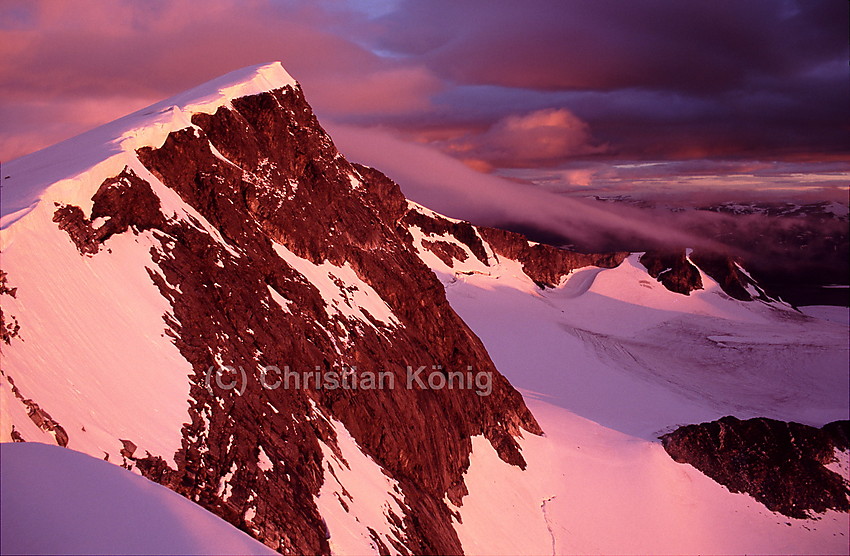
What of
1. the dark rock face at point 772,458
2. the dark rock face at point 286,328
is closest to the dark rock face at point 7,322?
the dark rock face at point 286,328

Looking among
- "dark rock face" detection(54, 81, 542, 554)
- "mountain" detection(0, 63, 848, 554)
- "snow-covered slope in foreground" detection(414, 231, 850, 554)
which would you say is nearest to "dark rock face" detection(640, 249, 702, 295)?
"snow-covered slope in foreground" detection(414, 231, 850, 554)

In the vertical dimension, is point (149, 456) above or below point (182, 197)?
below

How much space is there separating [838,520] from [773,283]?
324 ft

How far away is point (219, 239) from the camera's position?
22.3 meters

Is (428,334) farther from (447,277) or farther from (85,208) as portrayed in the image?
(447,277)

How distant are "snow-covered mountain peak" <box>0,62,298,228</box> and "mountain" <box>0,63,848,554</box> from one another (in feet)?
0.35

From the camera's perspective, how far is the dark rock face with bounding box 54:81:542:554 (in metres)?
14.7

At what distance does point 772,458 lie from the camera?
1642 inches

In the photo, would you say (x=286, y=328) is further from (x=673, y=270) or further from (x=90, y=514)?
(x=673, y=270)

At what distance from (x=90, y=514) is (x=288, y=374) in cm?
1525

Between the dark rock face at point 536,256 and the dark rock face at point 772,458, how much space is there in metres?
61.9

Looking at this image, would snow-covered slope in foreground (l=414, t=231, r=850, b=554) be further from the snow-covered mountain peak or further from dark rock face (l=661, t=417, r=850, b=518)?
the snow-covered mountain peak

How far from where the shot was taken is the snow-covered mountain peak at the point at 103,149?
16.1 metres

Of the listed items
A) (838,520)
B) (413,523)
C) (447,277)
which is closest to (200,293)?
(413,523)
